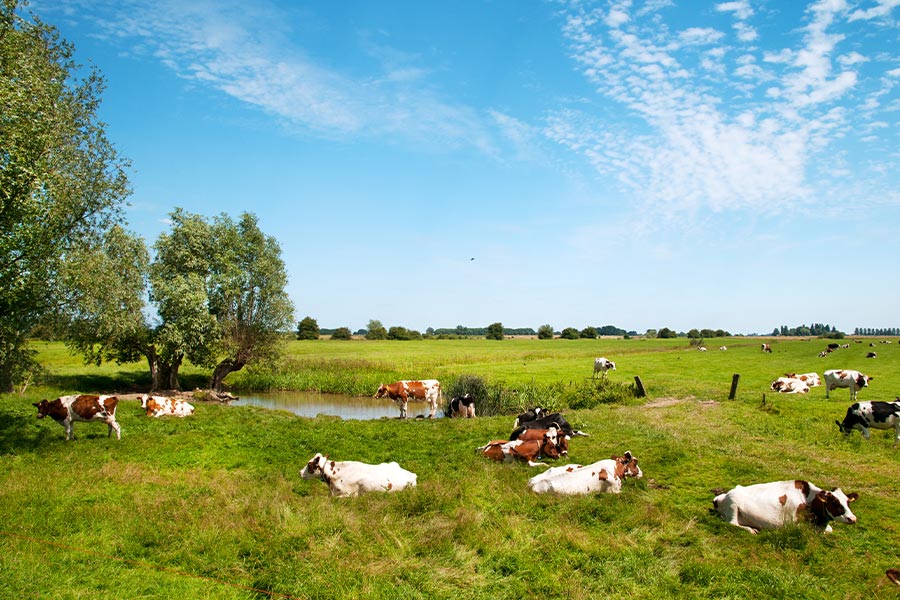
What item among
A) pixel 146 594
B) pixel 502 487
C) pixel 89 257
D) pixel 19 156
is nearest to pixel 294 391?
pixel 89 257

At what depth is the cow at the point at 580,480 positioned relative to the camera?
36.0 ft

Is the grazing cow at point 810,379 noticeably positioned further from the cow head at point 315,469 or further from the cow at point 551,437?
the cow head at point 315,469

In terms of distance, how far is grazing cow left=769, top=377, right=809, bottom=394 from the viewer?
3025cm

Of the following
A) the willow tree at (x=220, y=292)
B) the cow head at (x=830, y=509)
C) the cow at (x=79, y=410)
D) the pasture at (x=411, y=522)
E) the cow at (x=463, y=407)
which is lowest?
the cow at (x=463, y=407)

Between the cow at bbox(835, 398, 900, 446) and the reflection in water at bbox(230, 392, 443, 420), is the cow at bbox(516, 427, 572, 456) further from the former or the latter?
the reflection in water at bbox(230, 392, 443, 420)

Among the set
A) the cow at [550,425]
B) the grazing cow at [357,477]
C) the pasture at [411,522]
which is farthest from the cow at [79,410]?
the cow at [550,425]

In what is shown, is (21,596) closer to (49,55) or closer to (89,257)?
(89,257)

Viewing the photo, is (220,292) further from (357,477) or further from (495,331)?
(495,331)

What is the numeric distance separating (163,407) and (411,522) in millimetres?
15460

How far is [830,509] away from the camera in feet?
29.8

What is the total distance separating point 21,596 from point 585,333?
131428 millimetres

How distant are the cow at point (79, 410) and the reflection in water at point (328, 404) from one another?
46.1 ft

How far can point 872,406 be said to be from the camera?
16.3 meters

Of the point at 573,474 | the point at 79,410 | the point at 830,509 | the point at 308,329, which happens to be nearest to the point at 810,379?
the point at 830,509
